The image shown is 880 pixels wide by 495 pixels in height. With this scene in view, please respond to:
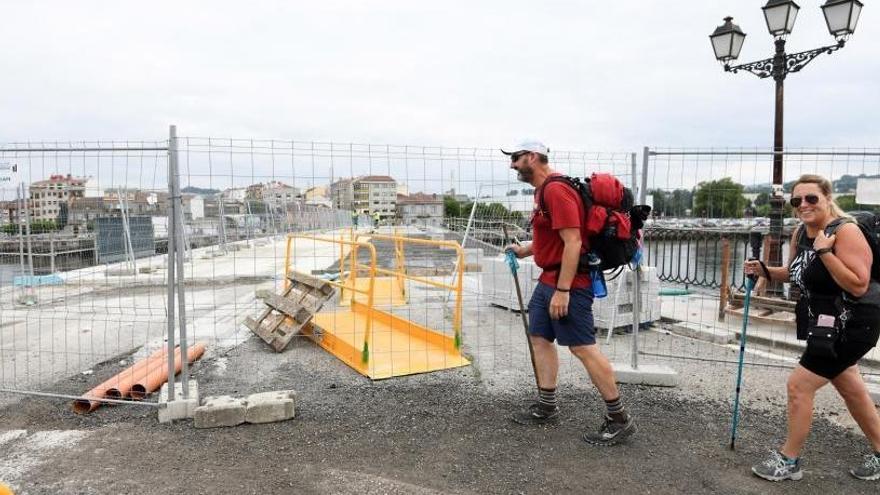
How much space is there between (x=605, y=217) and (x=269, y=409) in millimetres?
2775

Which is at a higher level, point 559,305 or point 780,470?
point 559,305

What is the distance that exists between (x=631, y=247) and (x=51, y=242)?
7816 mm

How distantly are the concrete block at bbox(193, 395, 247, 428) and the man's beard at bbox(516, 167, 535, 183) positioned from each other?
2.62 meters

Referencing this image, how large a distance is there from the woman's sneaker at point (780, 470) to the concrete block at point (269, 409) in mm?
3146

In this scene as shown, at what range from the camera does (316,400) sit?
461cm

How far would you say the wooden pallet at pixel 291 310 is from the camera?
6.07 meters

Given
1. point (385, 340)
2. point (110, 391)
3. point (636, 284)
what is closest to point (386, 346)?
point (385, 340)

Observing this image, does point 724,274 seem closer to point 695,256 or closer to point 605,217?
point 695,256

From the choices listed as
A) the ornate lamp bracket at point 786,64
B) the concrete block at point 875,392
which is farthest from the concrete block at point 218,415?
the ornate lamp bracket at point 786,64

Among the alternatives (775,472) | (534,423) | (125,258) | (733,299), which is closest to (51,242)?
(125,258)

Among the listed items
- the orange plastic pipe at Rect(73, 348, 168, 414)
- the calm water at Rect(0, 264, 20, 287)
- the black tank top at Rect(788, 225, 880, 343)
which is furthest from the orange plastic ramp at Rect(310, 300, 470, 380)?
the calm water at Rect(0, 264, 20, 287)

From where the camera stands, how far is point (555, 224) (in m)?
3.55

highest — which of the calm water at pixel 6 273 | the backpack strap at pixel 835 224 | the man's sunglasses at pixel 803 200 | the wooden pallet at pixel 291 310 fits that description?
the man's sunglasses at pixel 803 200

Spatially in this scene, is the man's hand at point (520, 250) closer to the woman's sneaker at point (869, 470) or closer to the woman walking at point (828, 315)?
the woman walking at point (828, 315)
